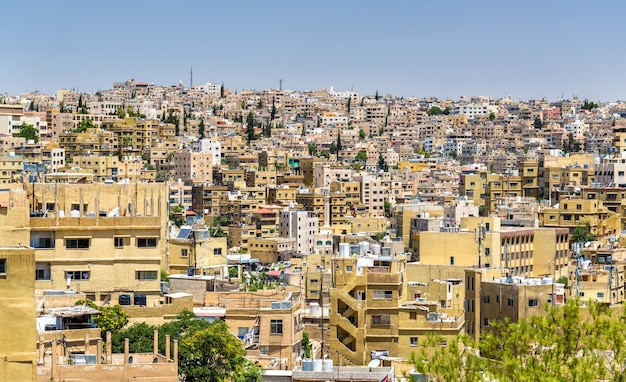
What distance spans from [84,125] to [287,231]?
1355 inches

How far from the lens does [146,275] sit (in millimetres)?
30156

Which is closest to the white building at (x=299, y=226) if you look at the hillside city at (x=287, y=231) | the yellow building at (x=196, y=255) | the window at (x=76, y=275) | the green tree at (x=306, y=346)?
the hillside city at (x=287, y=231)

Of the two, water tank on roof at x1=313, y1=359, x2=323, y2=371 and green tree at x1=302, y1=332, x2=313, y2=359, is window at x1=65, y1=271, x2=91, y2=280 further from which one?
water tank on roof at x1=313, y1=359, x2=323, y2=371

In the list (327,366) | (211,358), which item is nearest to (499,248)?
(211,358)

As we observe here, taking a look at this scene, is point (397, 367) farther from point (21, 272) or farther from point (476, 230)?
point (476, 230)

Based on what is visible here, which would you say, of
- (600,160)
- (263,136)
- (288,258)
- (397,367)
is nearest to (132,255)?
(397,367)

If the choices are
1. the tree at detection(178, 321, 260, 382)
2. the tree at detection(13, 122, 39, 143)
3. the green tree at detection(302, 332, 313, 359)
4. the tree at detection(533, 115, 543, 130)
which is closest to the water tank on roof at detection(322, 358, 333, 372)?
the tree at detection(178, 321, 260, 382)

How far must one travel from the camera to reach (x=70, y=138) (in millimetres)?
103750

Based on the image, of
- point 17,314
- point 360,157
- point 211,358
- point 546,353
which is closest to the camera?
point 546,353

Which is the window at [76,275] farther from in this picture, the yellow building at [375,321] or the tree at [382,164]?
the tree at [382,164]

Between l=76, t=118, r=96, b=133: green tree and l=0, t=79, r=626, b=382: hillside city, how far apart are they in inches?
36.7

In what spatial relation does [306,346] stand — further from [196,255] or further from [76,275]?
[196,255]

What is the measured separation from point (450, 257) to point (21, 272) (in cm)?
3175

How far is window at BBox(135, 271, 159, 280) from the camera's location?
98.9ft
